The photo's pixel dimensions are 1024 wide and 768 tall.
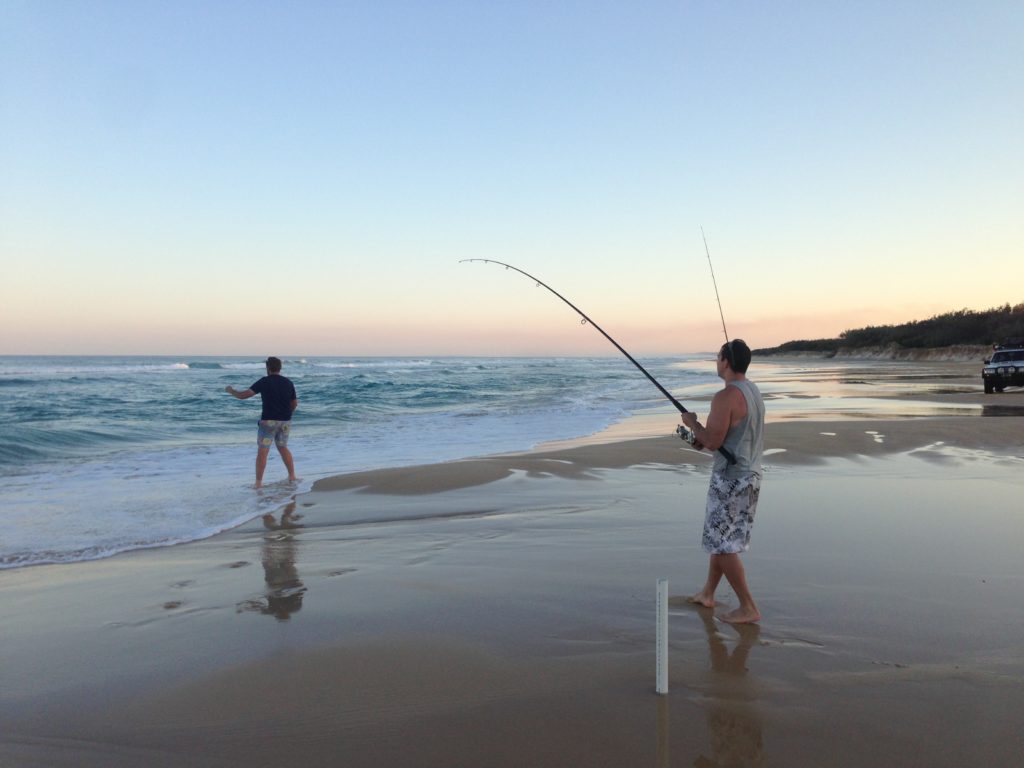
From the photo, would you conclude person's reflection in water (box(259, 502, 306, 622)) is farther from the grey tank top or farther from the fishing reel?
the grey tank top

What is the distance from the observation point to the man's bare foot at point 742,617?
3879 mm

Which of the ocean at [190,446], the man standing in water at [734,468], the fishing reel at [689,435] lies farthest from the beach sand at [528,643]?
the ocean at [190,446]

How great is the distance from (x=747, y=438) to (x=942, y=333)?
61888 mm

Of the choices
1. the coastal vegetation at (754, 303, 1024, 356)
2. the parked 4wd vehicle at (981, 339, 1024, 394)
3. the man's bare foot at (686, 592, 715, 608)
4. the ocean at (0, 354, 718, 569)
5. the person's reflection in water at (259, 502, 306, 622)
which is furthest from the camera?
the coastal vegetation at (754, 303, 1024, 356)

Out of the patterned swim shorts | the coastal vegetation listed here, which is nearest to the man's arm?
the patterned swim shorts

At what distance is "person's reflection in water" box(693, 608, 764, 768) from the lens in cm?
262

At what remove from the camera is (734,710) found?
Answer: 2.92 meters

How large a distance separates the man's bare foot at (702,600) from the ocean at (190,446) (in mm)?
4443

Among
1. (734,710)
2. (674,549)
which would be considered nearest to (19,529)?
(674,549)

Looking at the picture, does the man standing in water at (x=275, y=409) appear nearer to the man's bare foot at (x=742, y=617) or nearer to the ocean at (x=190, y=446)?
the ocean at (x=190, y=446)

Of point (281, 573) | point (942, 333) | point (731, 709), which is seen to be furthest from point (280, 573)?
point (942, 333)

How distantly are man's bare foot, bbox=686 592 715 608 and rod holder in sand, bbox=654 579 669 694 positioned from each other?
3.66 feet

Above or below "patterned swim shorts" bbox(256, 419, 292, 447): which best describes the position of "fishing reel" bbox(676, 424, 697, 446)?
above

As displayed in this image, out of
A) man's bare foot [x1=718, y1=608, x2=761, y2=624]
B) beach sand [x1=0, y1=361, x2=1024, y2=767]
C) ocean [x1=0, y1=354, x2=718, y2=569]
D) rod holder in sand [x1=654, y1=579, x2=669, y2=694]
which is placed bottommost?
ocean [x1=0, y1=354, x2=718, y2=569]
